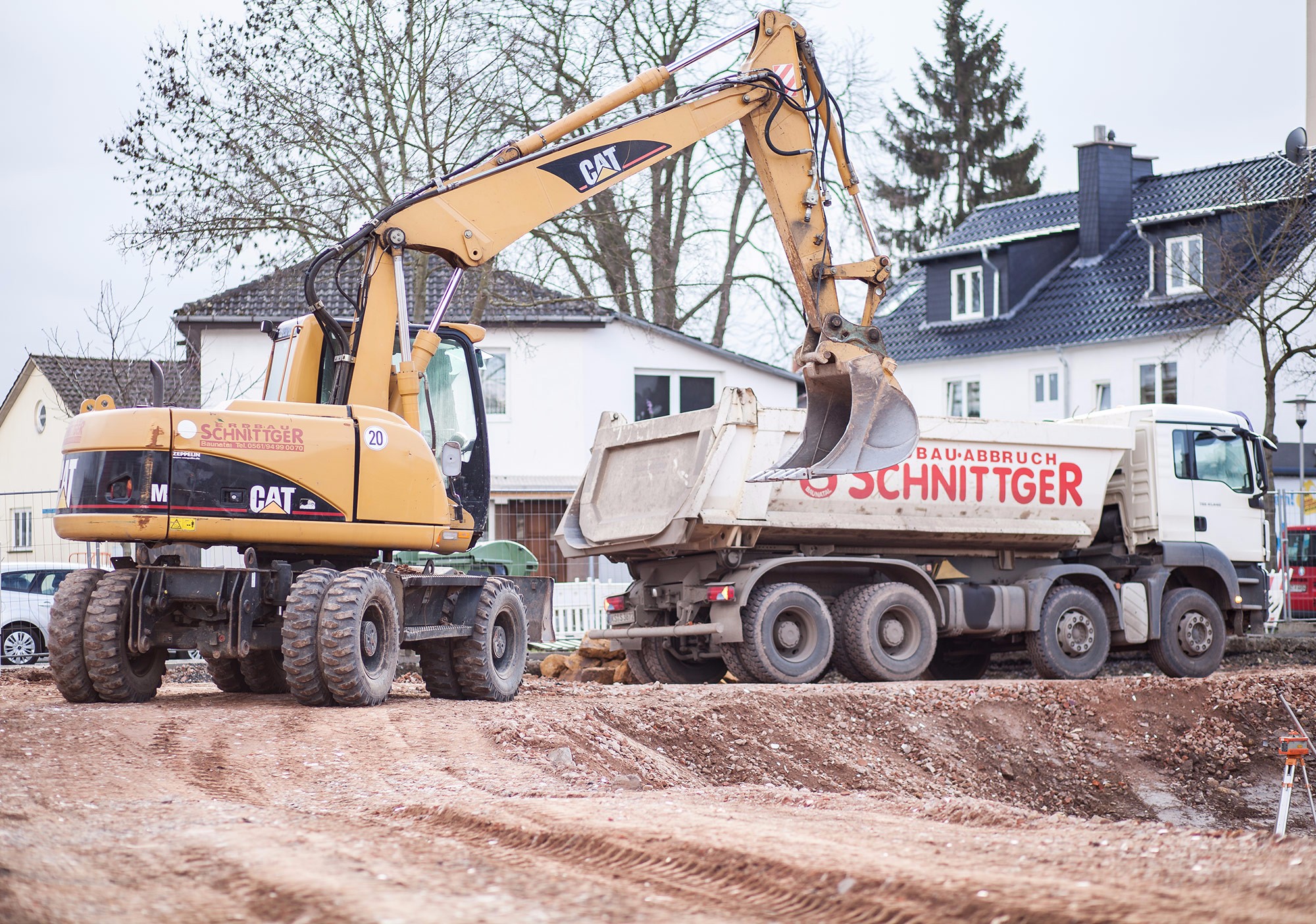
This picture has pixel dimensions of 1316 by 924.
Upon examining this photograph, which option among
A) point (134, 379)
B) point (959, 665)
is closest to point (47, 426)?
point (134, 379)

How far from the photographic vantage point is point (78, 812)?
6.56 m

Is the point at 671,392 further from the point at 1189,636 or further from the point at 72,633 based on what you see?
the point at 72,633

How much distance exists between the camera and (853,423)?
11172 mm

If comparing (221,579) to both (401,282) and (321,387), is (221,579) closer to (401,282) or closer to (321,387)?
(321,387)

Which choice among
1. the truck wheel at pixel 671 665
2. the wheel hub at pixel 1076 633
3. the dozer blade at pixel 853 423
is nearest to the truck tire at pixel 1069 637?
the wheel hub at pixel 1076 633

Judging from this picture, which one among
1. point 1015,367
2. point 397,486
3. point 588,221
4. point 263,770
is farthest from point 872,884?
point 1015,367

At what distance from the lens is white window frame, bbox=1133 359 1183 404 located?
109ft

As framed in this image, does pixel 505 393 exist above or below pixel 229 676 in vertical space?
above

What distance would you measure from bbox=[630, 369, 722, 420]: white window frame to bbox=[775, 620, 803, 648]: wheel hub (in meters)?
14.9

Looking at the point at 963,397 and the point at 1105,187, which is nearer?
the point at 1105,187

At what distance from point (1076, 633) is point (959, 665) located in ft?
6.06

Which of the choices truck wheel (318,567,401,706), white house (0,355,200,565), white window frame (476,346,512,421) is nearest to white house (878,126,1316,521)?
white window frame (476,346,512,421)

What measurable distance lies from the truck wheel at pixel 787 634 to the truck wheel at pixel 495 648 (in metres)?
2.62

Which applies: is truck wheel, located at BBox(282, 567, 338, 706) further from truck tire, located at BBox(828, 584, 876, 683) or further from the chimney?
the chimney
